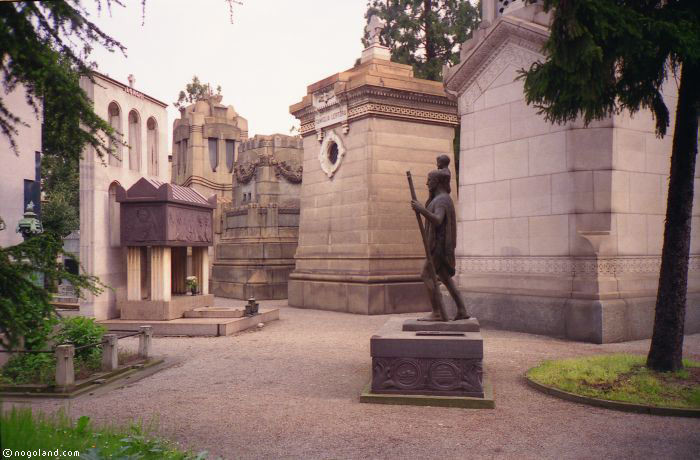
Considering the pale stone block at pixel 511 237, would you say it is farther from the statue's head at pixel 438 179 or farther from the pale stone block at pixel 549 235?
the statue's head at pixel 438 179

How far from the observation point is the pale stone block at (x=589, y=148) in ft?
41.4

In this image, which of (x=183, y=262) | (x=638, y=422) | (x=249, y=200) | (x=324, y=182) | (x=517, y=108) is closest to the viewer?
(x=638, y=422)

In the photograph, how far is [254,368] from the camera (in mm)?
10195

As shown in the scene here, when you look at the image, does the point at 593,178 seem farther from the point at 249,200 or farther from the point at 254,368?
the point at 249,200

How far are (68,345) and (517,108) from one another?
10.9 m

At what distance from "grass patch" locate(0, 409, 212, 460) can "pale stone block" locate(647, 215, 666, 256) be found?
11363 mm

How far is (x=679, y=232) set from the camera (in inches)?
346

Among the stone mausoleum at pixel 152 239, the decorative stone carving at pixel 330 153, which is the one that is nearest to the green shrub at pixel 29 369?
the stone mausoleum at pixel 152 239

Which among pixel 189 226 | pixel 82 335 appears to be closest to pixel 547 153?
pixel 189 226

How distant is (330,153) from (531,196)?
854 centimetres

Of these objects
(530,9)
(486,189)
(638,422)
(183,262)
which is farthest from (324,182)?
(638,422)

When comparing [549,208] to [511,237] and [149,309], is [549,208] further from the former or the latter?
[149,309]

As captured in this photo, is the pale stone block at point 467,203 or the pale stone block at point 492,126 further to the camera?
the pale stone block at point 467,203

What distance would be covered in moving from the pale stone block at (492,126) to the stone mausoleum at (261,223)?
11.2m
